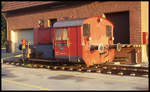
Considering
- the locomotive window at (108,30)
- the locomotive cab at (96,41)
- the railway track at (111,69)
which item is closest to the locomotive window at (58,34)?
the locomotive cab at (96,41)

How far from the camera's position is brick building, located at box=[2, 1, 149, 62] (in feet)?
46.8

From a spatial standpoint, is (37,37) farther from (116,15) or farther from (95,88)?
(95,88)

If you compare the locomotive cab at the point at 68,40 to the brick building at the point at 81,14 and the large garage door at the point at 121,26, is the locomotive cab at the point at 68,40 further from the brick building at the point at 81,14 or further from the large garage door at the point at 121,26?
the large garage door at the point at 121,26

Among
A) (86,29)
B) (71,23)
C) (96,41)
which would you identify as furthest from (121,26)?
(71,23)

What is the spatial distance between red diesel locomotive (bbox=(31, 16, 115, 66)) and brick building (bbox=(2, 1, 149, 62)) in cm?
205

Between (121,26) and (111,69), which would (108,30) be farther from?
(121,26)

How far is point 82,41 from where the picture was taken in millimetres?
10227

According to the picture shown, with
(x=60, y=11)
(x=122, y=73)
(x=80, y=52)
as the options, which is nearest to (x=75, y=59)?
(x=80, y=52)

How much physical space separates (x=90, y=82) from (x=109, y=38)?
4751 millimetres

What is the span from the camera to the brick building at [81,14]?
1427 cm

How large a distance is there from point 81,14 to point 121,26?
143 inches

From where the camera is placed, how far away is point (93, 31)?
1091 cm

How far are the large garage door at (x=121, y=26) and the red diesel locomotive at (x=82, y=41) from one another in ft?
10.9

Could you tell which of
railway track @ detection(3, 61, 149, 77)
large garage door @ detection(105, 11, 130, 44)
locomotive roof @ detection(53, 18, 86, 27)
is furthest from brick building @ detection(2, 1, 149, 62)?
railway track @ detection(3, 61, 149, 77)
